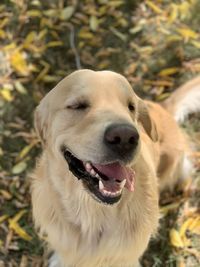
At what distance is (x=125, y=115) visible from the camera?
2.58 m

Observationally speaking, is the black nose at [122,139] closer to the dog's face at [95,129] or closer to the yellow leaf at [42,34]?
the dog's face at [95,129]

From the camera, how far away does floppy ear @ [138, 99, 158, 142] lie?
3.16 m

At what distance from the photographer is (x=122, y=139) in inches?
94.5

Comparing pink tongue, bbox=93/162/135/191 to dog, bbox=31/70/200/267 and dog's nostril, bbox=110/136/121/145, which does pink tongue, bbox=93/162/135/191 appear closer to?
dog, bbox=31/70/200/267

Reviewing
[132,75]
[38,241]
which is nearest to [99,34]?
[132,75]

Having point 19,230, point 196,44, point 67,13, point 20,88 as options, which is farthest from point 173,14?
point 19,230

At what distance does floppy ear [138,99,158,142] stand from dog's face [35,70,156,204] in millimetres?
144

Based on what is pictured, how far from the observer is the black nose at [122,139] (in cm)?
239

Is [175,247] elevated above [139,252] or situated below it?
below

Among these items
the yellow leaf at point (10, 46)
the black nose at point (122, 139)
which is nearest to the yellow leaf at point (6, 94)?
the yellow leaf at point (10, 46)

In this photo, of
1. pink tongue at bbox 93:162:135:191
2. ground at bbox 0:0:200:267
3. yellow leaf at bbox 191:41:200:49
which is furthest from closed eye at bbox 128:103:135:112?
yellow leaf at bbox 191:41:200:49

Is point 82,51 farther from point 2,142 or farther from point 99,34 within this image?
point 2,142

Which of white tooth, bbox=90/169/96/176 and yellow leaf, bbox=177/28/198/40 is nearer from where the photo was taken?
white tooth, bbox=90/169/96/176

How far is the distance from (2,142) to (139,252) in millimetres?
1724
